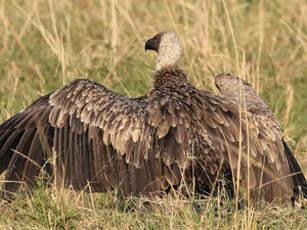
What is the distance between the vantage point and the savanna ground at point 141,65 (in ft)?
14.8

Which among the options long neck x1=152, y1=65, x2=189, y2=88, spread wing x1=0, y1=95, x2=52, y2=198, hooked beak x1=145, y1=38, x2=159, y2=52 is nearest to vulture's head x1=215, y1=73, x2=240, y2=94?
long neck x1=152, y1=65, x2=189, y2=88

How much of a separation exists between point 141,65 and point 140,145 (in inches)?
98.0

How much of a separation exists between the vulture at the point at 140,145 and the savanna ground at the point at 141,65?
178mm

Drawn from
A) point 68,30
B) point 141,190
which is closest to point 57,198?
point 141,190

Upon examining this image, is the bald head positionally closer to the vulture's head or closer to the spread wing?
the vulture's head

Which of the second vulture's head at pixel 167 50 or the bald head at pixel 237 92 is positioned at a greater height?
the second vulture's head at pixel 167 50

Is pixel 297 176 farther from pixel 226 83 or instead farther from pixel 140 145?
pixel 140 145

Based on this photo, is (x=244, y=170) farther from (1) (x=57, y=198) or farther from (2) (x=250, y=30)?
(2) (x=250, y=30)

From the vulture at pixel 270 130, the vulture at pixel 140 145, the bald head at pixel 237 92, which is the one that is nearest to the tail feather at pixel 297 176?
the vulture at pixel 270 130

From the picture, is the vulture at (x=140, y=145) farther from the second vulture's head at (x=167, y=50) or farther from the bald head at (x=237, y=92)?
the second vulture's head at (x=167, y=50)

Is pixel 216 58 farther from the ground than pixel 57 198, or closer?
farther from the ground

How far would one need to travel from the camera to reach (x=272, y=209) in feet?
16.3

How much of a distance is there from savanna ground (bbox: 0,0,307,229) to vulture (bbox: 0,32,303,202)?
18 centimetres

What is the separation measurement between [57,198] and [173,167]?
2.87ft
